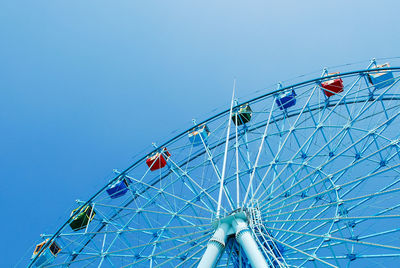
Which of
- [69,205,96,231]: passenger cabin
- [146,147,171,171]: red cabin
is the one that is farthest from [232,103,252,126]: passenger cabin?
[69,205,96,231]: passenger cabin

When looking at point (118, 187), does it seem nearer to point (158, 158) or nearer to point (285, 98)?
point (158, 158)

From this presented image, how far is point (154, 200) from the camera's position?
61.3ft

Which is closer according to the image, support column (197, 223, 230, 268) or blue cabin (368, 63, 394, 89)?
support column (197, 223, 230, 268)

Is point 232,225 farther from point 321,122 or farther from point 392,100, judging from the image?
point 392,100

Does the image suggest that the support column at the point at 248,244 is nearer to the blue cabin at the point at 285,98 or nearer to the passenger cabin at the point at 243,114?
the passenger cabin at the point at 243,114

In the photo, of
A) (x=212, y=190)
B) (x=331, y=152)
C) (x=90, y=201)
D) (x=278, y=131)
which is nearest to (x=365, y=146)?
(x=331, y=152)

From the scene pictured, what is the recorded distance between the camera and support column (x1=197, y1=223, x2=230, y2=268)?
10.0m

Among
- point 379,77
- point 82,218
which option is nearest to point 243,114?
point 379,77

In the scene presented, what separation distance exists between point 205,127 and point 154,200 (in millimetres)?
4538

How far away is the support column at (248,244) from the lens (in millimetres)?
9634

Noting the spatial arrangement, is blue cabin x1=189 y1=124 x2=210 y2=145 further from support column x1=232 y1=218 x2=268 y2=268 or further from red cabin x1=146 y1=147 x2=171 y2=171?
support column x1=232 y1=218 x2=268 y2=268

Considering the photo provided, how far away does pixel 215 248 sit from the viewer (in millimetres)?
10562

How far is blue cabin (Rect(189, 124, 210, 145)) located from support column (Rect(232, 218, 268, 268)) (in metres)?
7.69

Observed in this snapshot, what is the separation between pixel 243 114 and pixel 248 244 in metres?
10.2
